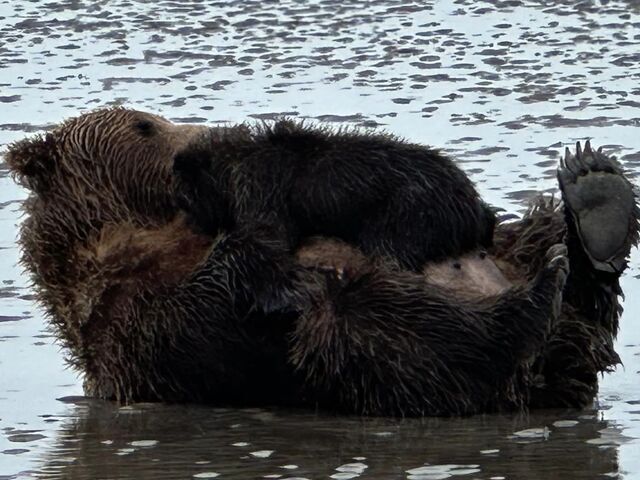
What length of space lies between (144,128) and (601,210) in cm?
184

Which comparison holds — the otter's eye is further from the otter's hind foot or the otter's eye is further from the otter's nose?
the otter's hind foot

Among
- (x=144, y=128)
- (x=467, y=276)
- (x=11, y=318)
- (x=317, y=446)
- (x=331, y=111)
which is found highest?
(x=144, y=128)

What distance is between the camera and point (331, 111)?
36.2ft

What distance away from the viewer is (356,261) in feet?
20.5

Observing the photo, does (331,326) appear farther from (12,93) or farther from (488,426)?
(12,93)

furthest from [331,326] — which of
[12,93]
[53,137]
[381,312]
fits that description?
[12,93]

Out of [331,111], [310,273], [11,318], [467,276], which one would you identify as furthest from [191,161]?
[331,111]

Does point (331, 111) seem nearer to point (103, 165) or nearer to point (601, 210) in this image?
point (103, 165)

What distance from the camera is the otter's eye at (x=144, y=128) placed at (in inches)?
271

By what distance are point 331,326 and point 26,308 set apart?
2.00 m

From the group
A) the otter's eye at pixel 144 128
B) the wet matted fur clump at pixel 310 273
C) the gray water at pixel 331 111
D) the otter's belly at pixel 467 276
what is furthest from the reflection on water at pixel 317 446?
the otter's eye at pixel 144 128

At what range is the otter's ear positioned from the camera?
6738 millimetres

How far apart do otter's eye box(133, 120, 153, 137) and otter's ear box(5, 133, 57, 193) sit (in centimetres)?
33

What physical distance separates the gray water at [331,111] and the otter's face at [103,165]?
693 millimetres
